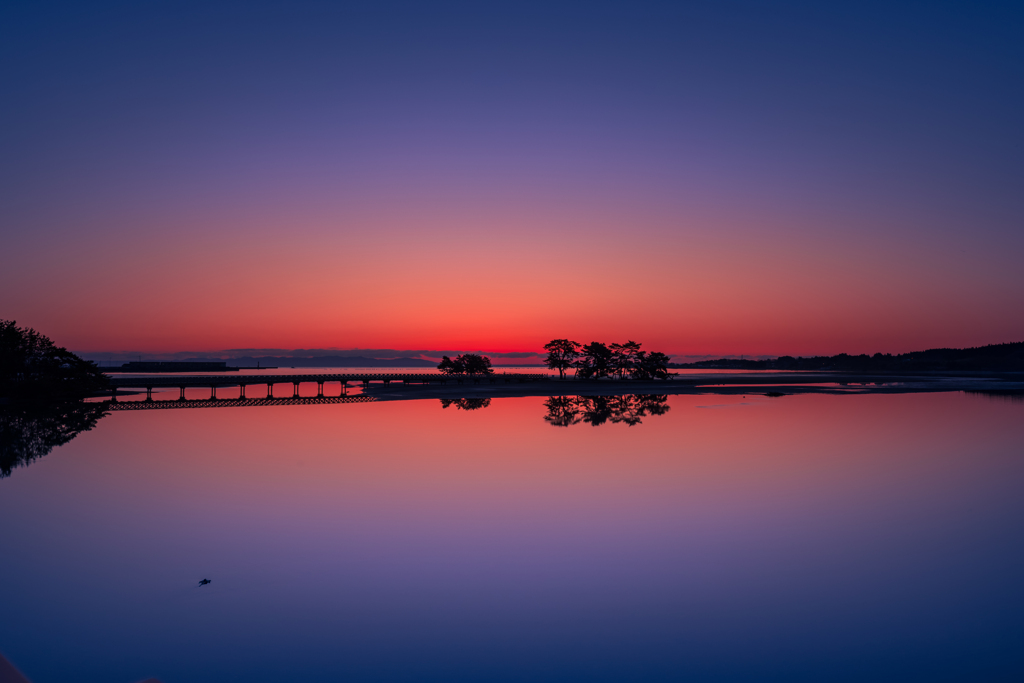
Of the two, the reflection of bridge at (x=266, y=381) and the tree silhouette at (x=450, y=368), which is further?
the tree silhouette at (x=450, y=368)

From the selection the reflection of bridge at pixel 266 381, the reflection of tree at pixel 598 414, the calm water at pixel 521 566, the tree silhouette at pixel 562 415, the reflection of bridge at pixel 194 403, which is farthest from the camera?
the reflection of bridge at pixel 266 381

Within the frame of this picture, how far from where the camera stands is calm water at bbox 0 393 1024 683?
27.5ft

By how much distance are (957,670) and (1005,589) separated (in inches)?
172

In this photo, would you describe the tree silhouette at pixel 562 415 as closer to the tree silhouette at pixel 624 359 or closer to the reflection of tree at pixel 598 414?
the reflection of tree at pixel 598 414

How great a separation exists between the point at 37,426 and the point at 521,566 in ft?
146

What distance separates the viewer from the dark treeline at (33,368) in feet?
210

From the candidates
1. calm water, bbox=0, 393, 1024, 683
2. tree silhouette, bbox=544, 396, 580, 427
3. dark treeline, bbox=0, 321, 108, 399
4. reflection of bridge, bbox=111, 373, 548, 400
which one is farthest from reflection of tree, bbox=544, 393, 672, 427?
dark treeline, bbox=0, 321, 108, 399

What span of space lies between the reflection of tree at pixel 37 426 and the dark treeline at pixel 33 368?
4.83 meters

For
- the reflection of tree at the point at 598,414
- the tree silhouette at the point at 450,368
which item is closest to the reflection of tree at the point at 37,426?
the reflection of tree at the point at 598,414

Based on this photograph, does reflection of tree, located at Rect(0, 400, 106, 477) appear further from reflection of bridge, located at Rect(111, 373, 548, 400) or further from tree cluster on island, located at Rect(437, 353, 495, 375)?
tree cluster on island, located at Rect(437, 353, 495, 375)

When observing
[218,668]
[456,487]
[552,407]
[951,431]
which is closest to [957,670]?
[218,668]

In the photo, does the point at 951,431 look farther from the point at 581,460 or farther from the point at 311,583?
the point at 311,583

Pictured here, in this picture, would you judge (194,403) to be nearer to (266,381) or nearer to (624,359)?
(266,381)

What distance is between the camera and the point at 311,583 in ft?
37.4
